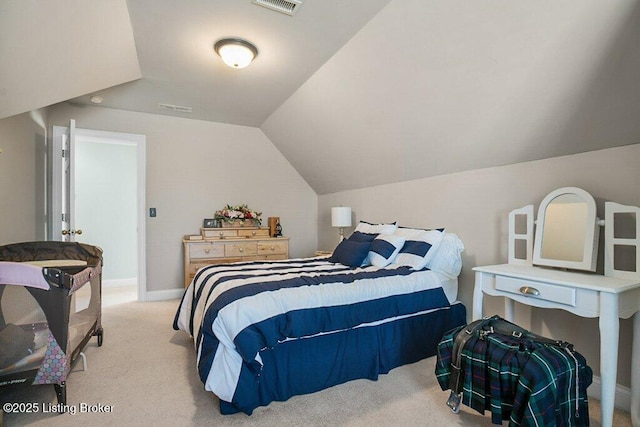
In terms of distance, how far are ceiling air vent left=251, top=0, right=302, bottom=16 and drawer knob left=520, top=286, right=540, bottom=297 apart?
2.28 metres

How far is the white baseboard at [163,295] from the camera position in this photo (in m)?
4.20

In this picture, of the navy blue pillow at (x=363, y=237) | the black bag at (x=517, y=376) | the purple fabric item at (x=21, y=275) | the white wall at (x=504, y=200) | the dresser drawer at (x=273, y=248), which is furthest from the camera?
the dresser drawer at (x=273, y=248)

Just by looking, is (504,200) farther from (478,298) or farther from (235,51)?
(235,51)

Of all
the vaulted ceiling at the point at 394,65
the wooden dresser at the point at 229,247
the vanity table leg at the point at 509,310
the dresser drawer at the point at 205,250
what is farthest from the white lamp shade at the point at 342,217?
the vanity table leg at the point at 509,310

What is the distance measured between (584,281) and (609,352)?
1.15 ft

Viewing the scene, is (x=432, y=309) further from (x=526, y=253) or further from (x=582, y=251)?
(x=582, y=251)

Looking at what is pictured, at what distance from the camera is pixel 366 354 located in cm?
223

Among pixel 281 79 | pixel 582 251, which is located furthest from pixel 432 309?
pixel 281 79

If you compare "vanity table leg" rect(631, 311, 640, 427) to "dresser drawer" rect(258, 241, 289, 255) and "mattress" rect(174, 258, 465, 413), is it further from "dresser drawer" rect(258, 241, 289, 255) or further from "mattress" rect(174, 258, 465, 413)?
"dresser drawer" rect(258, 241, 289, 255)

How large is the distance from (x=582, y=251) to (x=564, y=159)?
0.67 meters

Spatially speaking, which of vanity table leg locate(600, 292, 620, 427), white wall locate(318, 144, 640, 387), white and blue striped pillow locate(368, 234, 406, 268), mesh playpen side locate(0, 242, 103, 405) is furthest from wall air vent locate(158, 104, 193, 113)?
vanity table leg locate(600, 292, 620, 427)

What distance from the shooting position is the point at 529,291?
1.84 m

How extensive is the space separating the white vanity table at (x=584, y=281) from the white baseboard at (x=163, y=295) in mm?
3794

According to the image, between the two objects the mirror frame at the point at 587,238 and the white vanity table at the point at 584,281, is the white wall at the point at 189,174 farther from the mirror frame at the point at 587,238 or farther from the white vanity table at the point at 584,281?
the mirror frame at the point at 587,238
